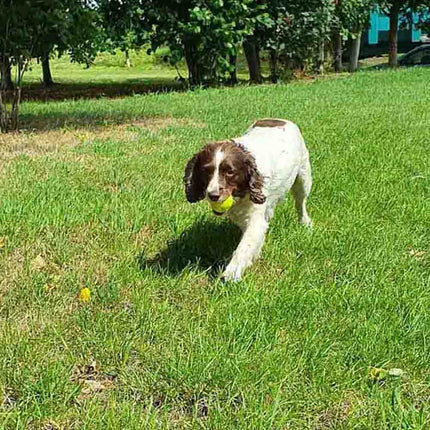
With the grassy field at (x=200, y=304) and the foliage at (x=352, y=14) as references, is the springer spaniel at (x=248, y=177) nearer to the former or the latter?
the grassy field at (x=200, y=304)

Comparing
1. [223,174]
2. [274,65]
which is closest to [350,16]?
[274,65]

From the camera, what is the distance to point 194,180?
3.47 metres

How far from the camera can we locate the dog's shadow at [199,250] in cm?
367

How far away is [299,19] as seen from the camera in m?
21.0

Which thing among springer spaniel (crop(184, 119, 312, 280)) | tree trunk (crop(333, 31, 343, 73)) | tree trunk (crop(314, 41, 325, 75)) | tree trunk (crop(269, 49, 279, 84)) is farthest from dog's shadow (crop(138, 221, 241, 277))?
tree trunk (crop(333, 31, 343, 73))

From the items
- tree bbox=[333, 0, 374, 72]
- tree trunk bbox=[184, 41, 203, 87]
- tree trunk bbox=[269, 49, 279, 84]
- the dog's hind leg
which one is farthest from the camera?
tree bbox=[333, 0, 374, 72]

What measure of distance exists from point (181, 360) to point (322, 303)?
95 cm

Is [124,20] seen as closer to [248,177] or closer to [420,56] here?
[248,177]

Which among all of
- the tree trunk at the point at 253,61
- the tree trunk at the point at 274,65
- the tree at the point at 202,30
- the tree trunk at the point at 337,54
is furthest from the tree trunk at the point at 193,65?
the tree trunk at the point at 337,54

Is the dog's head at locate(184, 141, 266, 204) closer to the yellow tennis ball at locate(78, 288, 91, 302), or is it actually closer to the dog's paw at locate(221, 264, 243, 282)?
the dog's paw at locate(221, 264, 243, 282)

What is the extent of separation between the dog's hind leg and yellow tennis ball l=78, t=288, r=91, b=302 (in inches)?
75.8

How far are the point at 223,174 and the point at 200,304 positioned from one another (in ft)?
2.39

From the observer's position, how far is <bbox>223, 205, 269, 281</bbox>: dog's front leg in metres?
3.44

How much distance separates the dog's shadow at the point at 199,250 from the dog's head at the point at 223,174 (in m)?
0.46
